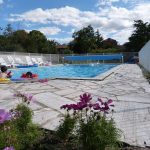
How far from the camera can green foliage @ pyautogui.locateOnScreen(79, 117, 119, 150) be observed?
103 inches

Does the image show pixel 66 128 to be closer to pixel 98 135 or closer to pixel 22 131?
pixel 22 131

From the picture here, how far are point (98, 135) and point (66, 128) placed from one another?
705 mm

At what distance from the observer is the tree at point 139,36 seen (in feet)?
144

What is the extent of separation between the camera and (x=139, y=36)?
146ft

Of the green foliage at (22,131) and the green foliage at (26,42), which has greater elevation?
the green foliage at (26,42)

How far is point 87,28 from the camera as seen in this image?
5203cm

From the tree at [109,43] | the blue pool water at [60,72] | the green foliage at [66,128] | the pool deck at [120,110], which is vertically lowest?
the blue pool water at [60,72]

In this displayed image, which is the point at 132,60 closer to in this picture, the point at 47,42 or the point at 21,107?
the point at 47,42

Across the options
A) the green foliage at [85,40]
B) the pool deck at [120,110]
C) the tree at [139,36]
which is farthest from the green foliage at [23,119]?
the green foliage at [85,40]

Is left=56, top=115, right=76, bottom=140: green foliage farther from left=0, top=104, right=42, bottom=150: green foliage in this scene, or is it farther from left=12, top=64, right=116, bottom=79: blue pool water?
left=12, top=64, right=116, bottom=79: blue pool water

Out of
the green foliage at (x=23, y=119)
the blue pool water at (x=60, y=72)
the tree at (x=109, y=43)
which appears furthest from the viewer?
the tree at (x=109, y=43)

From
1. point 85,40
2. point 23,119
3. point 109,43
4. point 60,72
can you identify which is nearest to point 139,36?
point 85,40

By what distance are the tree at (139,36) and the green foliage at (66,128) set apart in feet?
137

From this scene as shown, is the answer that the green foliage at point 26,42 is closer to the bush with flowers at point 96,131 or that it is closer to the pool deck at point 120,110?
the pool deck at point 120,110
